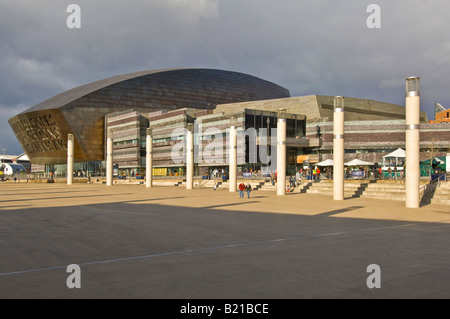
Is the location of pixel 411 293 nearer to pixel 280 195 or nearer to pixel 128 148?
pixel 280 195

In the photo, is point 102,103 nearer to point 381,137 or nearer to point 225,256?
point 381,137

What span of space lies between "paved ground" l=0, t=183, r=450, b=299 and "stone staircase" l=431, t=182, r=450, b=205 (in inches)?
321

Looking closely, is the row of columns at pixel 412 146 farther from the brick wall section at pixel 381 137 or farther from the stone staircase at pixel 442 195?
the brick wall section at pixel 381 137

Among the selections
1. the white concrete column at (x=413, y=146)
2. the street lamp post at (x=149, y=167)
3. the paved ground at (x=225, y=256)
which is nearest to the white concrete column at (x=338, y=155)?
the white concrete column at (x=413, y=146)

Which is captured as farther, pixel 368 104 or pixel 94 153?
pixel 94 153

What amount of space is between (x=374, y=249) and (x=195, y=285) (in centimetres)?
595

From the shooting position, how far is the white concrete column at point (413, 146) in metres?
24.7

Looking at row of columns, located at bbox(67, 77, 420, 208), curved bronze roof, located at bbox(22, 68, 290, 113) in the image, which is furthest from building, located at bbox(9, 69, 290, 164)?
row of columns, located at bbox(67, 77, 420, 208)

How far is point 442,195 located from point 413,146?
4.19 meters

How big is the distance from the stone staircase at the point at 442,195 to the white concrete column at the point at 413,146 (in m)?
2.50

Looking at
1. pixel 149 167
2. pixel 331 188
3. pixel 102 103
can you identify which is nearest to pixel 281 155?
pixel 331 188

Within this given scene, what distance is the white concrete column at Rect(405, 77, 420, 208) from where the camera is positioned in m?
24.7
